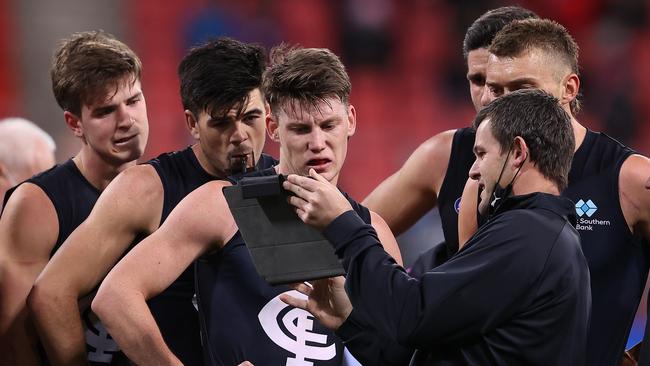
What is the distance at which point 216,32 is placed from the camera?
10109 millimetres

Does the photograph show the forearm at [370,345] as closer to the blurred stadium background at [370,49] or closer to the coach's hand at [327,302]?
the coach's hand at [327,302]

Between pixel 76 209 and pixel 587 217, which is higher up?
pixel 587 217

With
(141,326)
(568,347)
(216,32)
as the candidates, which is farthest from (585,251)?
(216,32)

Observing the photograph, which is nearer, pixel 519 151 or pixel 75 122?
pixel 519 151

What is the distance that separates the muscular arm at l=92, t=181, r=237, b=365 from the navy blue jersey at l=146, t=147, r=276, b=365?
0.54 meters

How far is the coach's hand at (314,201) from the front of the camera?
2.61 metres

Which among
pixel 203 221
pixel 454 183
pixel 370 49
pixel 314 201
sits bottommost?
pixel 370 49

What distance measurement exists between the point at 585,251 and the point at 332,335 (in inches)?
35.6

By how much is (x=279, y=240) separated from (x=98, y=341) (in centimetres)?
146

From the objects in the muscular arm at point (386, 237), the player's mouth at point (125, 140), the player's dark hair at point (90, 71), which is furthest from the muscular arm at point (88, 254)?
the muscular arm at point (386, 237)

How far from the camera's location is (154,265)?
305 centimetres

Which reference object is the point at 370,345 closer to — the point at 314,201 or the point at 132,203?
the point at 314,201

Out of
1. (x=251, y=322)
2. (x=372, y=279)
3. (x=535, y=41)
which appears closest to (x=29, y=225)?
(x=251, y=322)

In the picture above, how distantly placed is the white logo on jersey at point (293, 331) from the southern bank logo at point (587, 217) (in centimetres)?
96
